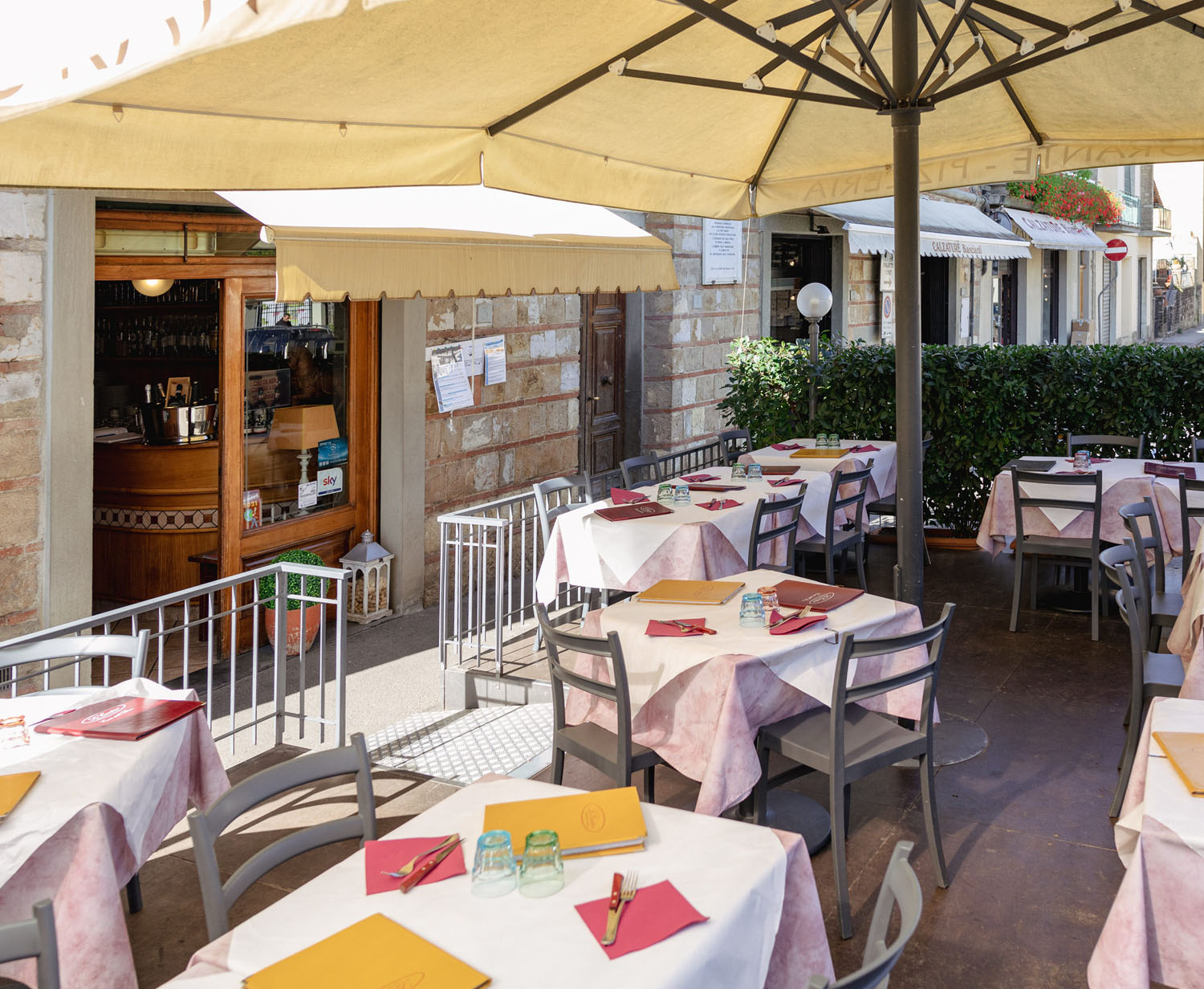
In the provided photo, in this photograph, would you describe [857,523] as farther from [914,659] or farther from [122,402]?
[122,402]

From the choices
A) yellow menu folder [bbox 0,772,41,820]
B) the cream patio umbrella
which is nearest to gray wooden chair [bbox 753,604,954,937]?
the cream patio umbrella

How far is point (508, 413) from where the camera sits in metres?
10.1

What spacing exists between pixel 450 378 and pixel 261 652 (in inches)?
102

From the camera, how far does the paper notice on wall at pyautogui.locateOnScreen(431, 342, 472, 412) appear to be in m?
9.23

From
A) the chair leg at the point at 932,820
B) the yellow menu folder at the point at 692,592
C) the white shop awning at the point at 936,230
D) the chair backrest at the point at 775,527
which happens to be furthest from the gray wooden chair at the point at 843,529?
the white shop awning at the point at 936,230

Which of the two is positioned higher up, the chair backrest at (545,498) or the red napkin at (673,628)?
the chair backrest at (545,498)

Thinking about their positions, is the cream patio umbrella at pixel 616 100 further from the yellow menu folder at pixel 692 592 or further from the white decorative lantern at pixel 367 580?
the white decorative lantern at pixel 367 580

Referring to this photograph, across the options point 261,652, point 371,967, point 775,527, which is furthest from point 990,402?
point 371,967

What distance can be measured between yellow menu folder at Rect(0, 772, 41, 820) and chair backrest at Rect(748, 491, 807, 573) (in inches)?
163

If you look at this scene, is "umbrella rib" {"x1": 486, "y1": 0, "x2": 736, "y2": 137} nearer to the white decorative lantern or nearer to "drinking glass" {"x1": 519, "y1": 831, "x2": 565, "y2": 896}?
"drinking glass" {"x1": 519, "y1": 831, "x2": 565, "y2": 896}

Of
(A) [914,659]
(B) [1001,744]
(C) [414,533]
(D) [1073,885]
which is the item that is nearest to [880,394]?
(C) [414,533]

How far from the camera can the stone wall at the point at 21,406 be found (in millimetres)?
6086

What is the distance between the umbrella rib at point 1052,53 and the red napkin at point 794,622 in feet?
7.23

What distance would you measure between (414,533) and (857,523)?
3.27 meters
